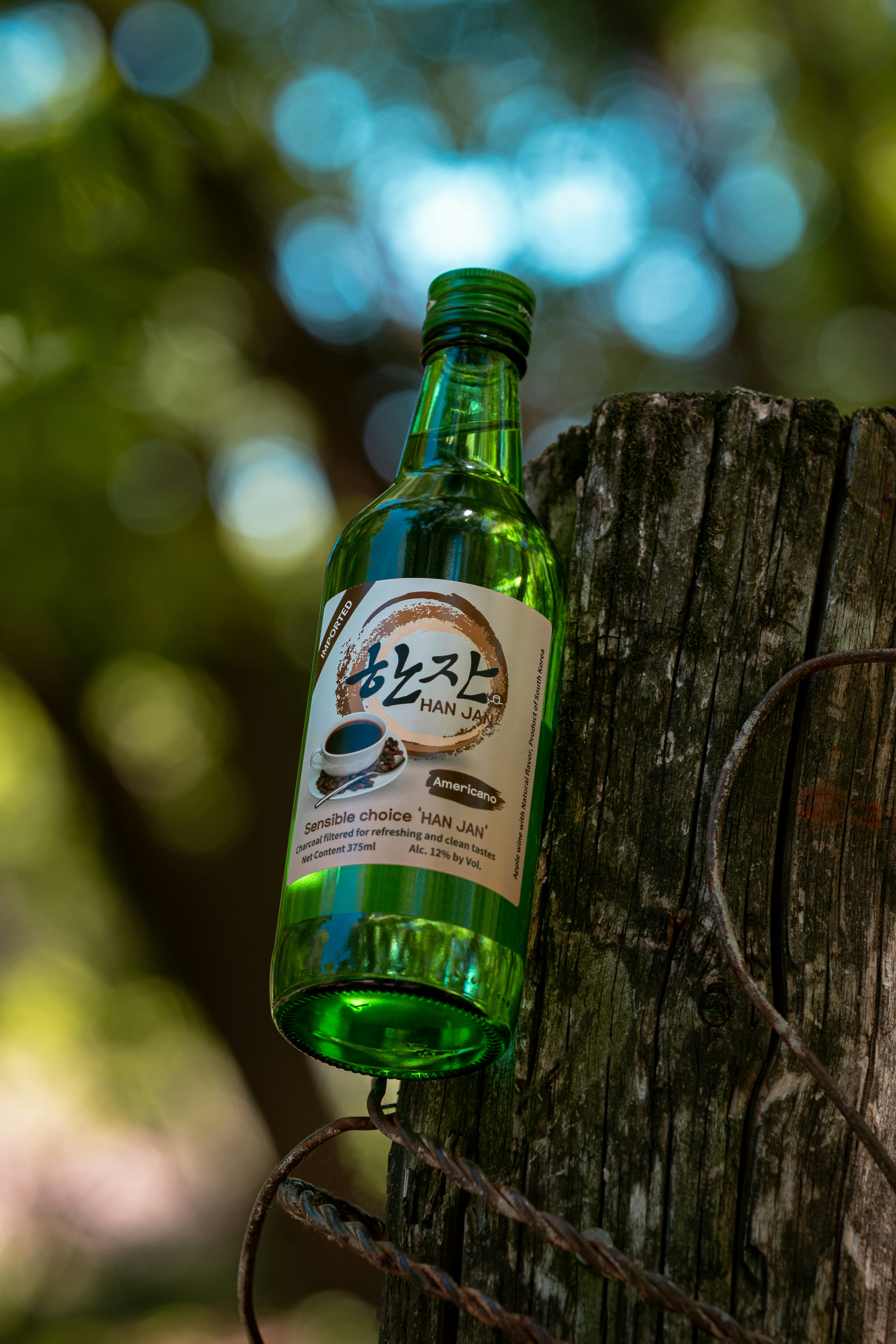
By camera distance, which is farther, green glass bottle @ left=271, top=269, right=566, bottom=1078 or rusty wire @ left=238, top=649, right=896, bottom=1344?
green glass bottle @ left=271, top=269, right=566, bottom=1078

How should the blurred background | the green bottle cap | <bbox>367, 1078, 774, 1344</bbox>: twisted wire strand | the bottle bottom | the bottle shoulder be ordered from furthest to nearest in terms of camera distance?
1. the blurred background
2. the green bottle cap
3. the bottle shoulder
4. the bottle bottom
5. <bbox>367, 1078, 774, 1344</bbox>: twisted wire strand

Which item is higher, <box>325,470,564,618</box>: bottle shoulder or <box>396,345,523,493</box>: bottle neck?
<box>396,345,523,493</box>: bottle neck

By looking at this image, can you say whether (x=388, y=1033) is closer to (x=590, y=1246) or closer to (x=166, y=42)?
(x=590, y=1246)

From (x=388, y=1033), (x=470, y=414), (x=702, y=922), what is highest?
(x=470, y=414)

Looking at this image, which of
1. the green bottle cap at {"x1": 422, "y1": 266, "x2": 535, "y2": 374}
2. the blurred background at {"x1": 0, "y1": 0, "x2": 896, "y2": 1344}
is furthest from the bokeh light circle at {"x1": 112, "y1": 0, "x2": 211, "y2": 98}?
the green bottle cap at {"x1": 422, "y1": 266, "x2": 535, "y2": 374}

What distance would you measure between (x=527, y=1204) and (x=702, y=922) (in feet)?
1.09

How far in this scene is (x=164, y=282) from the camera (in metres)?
3.52

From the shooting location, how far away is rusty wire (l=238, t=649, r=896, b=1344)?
0.97 metres

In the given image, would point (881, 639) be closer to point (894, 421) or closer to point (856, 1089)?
point (894, 421)

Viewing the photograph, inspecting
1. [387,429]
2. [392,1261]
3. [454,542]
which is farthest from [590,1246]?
[387,429]

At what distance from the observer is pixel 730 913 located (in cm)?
116

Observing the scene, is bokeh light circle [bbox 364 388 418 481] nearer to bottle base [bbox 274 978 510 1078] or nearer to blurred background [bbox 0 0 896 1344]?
blurred background [bbox 0 0 896 1344]

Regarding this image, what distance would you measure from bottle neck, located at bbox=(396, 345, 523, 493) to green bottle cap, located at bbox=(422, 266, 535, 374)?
23mm

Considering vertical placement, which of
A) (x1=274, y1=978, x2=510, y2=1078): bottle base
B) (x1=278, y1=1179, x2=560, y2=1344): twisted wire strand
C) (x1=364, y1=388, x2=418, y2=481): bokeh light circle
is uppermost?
(x1=364, y1=388, x2=418, y2=481): bokeh light circle
